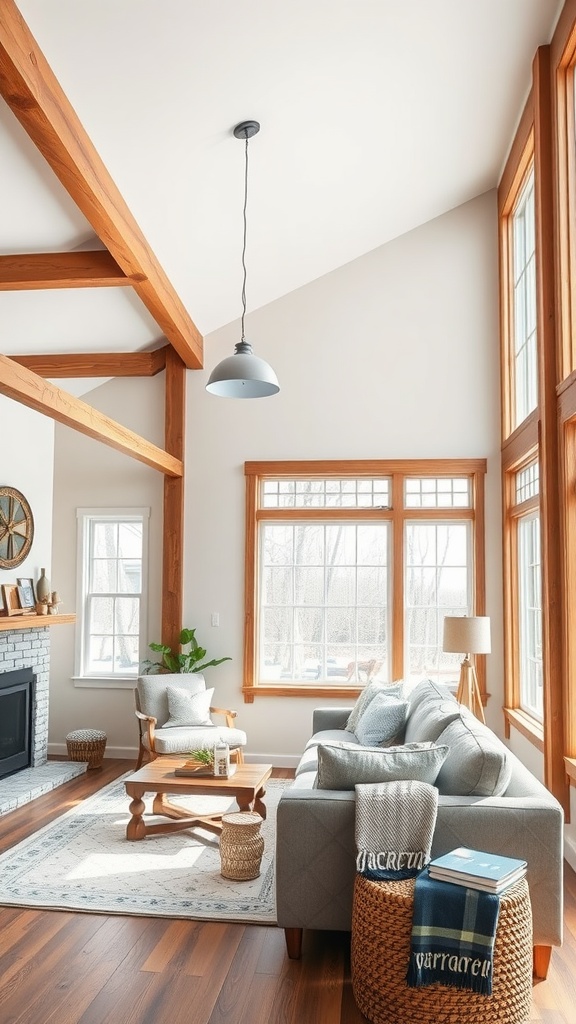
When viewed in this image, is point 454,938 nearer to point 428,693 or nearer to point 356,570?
point 428,693

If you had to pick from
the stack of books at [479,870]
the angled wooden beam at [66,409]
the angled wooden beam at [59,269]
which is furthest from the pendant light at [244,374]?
the stack of books at [479,870]

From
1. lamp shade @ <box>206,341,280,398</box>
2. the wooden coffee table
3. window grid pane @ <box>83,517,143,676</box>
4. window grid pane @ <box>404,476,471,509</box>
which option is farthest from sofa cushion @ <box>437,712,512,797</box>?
window grid pane @ <box>83,517,143,676</box>

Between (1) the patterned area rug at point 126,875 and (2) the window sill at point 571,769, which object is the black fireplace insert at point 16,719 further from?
(2) the window sill at point 571,769

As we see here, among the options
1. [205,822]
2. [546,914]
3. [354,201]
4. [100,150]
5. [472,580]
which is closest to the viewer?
[546,914]

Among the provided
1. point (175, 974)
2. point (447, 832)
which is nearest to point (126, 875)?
point (175, 974)

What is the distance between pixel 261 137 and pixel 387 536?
10.9 feet

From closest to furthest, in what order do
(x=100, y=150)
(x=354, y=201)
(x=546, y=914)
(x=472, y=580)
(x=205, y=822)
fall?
(x=546, y=914) → (x=100, y=150) → (x=205, y=822) → (x=354, y=201) → (x=472, y=580)

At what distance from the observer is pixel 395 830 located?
2.97 meters

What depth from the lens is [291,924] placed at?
10.2 feet

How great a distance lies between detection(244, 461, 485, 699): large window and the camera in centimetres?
669

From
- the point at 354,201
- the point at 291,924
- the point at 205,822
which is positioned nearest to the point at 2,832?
the point at 205,822

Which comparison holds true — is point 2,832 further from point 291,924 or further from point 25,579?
point 291,924

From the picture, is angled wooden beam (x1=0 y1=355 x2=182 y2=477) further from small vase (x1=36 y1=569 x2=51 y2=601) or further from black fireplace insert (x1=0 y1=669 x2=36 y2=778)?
black fireplace insert (x1=0 y1=669 x2=36 y2=778)

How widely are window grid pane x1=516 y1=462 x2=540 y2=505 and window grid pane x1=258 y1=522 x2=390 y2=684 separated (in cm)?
116
